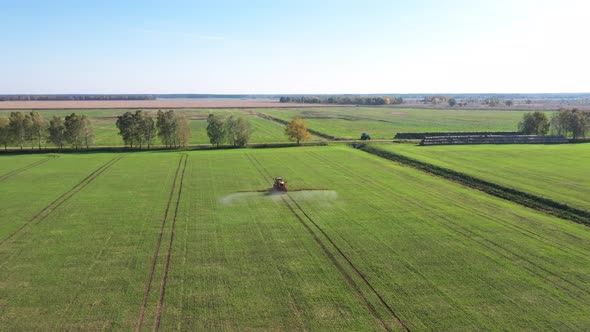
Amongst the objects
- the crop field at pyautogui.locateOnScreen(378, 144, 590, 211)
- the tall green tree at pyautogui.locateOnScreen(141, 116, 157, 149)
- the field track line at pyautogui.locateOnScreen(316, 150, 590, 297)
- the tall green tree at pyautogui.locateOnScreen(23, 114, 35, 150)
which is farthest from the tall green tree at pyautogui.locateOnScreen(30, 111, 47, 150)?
the field track line at pyautogui.locateOnScreen(316, 150, 590, 297)

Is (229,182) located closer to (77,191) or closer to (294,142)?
(77,191)

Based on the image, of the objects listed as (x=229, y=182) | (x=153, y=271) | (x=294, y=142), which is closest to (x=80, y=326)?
(x=153, y=271)

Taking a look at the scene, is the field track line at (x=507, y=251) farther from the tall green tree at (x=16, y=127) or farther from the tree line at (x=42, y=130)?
the tall green tree at (x=16, y=127)

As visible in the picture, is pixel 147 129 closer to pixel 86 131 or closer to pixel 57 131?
pixel 86 131

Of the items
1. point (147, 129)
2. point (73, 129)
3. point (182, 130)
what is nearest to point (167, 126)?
point (182, 130)

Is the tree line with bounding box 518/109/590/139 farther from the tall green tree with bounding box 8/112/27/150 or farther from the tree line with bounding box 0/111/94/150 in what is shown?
the tall green tree with bounding box 8/112/27/150

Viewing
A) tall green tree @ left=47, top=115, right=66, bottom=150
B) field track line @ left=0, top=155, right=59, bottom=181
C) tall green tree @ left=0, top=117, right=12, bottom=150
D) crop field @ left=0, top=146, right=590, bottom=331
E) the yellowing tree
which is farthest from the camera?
the yellowing tree
